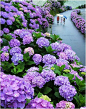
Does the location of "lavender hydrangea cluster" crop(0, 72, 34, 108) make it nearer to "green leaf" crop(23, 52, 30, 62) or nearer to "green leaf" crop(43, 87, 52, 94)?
"green leaf" crop(43, 87, 52, 94)

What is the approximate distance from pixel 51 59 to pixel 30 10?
2.96 meters

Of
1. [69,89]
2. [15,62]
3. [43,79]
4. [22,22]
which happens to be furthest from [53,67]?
[22,22]

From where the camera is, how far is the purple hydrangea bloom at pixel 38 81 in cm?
152

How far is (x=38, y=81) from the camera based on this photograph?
152 cm

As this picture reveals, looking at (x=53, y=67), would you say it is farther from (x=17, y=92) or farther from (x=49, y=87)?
(x=17, y=92)

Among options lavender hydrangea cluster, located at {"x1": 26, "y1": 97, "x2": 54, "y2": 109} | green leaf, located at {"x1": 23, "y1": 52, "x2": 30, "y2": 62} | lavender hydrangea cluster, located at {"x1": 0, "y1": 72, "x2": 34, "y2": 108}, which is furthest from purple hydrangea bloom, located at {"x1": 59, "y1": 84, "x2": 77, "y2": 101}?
green leaf, located at {"x1": 23, "y1": 52, "x2": 30, "y2": 62}

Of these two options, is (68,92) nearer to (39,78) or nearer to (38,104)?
(39,78)

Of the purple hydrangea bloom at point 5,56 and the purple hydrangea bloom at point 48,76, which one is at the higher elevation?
the purple hydrangea bloom at point 5,56

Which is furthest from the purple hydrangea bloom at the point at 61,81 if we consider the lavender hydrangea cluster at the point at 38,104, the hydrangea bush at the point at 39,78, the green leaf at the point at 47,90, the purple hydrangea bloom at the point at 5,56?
the purple hydrangea bloom at the point at 5,56

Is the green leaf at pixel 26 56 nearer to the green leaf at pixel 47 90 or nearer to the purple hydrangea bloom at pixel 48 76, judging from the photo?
the purple hydrangea bloom at pixel 48 76

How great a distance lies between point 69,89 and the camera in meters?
1.40

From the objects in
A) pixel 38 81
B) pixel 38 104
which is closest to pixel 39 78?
pixel 38 81

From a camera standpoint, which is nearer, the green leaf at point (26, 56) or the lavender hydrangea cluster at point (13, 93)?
the lavender hydrangea cluster at point (13, 93)

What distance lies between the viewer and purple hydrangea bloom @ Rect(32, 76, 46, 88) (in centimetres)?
152
